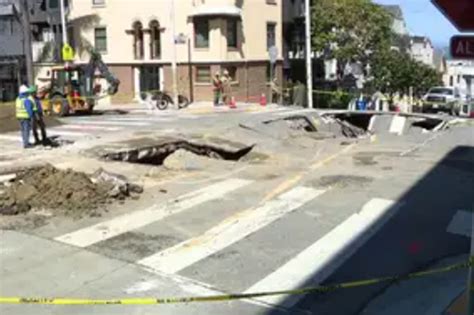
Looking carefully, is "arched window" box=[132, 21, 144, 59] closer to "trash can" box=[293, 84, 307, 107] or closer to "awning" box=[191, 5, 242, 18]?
"awning" box=[191, 5, 242, 18]

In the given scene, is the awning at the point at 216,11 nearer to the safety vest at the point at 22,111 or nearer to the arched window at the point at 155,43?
the arched window at the point at 155,43

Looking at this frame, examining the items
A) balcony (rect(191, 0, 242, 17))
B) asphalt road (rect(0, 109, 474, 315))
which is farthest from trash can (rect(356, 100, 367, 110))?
asphalt road (rect(0, 109, 474, 315))

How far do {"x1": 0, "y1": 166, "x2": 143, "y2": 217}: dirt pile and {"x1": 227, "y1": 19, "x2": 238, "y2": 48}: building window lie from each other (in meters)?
29.2

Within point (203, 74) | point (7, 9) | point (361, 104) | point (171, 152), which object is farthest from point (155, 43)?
point (171, 152)

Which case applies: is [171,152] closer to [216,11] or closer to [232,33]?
[216,11]

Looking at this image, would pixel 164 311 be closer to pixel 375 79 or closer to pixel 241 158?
pixel 241 158

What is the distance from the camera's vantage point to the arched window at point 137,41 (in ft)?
138

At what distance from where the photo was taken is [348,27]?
48.8 m

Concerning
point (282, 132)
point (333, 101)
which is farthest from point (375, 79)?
point (282, 132)

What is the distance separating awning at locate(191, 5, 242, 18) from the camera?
39206mm

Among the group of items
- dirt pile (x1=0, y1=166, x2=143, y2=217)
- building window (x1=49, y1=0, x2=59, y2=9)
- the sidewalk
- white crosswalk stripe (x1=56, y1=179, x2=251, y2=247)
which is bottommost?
the sidewalk

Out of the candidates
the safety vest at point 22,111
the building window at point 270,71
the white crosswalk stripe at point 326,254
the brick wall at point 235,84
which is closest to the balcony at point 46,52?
the brick wall at point 235,84

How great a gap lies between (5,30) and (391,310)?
4906 centimetres

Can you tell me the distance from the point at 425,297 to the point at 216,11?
33369 millimetres
